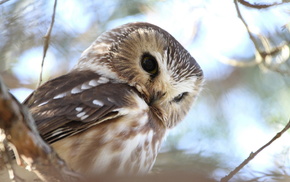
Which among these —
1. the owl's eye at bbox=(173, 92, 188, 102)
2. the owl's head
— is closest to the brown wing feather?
the owl's head

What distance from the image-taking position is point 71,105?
10.1ft

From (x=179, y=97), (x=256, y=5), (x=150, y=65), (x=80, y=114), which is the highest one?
(x=256, y=5)

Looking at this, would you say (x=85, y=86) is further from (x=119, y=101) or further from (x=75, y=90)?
Result: (x=119, y=101)

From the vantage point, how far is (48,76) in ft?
15.6

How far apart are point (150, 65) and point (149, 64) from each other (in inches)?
0.4

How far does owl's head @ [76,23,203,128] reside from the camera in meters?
3.51

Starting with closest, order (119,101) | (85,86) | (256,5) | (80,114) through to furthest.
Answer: (80,114), (119,101), (85,86), (256,5)

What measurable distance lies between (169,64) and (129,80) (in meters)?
0.34

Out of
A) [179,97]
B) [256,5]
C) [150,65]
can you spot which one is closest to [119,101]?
[150,65]

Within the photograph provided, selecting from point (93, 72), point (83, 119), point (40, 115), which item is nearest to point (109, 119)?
point (83, 119)

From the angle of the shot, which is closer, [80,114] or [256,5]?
[80,114]

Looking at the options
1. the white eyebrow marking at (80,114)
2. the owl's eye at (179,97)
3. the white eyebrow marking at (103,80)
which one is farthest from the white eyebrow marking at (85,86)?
the owl's eye at (179,97)

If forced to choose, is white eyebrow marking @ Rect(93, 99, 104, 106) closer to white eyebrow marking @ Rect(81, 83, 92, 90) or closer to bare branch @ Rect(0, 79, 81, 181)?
white eyebrow marking @ Rect(81, 83, 92, 90)

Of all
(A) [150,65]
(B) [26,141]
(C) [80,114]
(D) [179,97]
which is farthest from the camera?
(D) [179,97]
